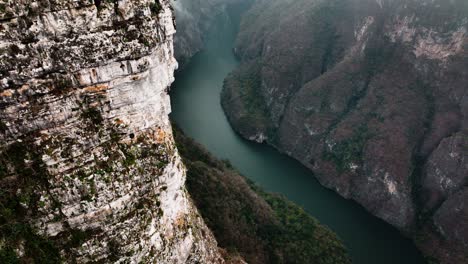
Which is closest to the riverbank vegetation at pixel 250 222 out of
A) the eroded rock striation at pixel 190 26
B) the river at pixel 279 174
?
the river at pixel 279 174

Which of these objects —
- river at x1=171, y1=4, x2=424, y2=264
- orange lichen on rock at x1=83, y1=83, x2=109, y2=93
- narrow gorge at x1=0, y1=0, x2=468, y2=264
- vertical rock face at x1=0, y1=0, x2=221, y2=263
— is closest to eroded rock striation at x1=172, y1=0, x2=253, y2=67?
narrow gorge at x1=0, y1=0, x2=468, y2=264

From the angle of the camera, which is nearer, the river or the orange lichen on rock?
the orange lichen on rock

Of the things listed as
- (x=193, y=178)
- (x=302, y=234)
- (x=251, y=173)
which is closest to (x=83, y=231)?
(x=193, y=178)

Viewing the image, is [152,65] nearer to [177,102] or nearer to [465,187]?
[465,187]

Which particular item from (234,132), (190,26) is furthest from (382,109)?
(190,26)

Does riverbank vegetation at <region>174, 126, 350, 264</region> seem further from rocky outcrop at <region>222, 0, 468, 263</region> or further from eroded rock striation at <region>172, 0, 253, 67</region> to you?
eroded rock striation at <region>172, 0, 253, 67</region>

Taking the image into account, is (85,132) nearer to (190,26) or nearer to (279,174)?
(279,174)
